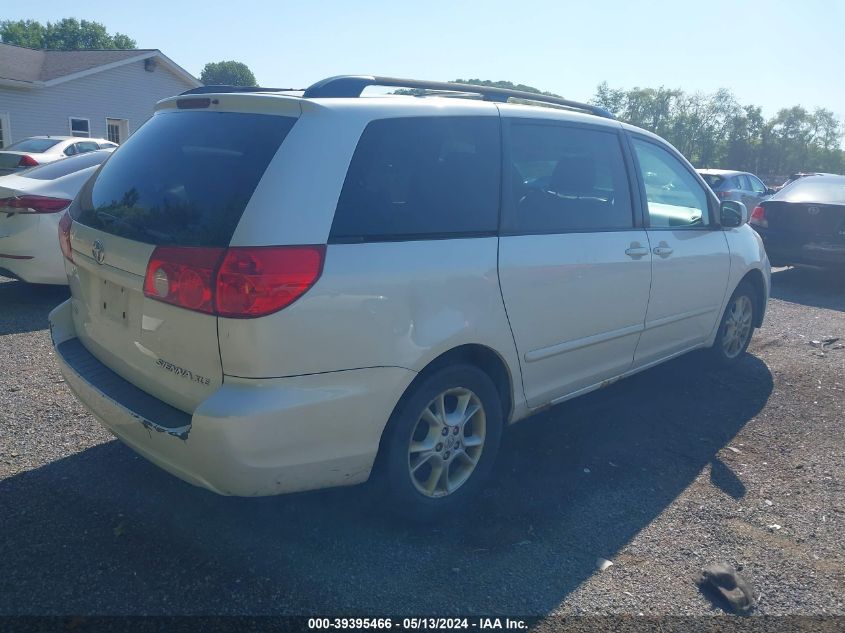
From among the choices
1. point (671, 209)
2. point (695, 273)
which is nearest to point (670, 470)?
point (695, 273)

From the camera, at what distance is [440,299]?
10.1 ft

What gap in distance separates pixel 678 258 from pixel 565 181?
1.14m

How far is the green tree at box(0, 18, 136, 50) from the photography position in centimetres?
7656

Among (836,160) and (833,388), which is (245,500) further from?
(836,160)

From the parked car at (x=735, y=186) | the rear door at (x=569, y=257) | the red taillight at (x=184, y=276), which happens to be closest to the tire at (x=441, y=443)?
the rear door at (x=569, y=257)

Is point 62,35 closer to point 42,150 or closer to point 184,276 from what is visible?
point 42,150

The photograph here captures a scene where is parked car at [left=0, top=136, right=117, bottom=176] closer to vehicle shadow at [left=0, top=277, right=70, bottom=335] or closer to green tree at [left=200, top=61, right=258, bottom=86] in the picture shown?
vehicle shadow at [left=0, top=277, right=70, bottom=335]

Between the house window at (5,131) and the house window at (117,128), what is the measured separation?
3.70m

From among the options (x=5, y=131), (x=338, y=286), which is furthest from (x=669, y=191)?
(x=5, y=131)

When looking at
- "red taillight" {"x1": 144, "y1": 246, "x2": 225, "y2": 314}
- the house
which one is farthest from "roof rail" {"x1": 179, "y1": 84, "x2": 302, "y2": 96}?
the house

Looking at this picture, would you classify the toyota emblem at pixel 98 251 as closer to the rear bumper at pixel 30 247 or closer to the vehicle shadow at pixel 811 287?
the rear bumper at pixel 30 247

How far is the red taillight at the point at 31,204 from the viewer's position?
21.4 ft

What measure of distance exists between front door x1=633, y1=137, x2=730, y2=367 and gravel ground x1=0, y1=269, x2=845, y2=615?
0.60m

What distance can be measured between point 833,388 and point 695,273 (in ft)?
5.88
